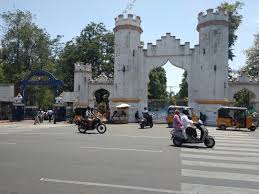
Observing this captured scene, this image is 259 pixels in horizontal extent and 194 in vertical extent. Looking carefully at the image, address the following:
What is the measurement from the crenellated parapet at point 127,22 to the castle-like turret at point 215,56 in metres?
7.55

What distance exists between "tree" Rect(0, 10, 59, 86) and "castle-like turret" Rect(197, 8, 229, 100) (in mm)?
30239

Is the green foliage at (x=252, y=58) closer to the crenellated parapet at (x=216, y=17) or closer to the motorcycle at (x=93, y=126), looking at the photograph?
the crenellated parapet at (x=216, y=17)

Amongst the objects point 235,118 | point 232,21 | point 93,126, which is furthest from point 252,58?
point 93,126

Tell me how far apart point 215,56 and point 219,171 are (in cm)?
3100

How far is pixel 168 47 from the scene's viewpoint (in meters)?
41.1

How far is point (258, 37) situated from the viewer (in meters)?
58.7

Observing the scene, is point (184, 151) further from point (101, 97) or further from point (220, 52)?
point (101, 97)

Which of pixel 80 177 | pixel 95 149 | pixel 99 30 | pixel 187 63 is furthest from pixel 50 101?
pixel 80 177

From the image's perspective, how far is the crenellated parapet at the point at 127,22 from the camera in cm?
4191

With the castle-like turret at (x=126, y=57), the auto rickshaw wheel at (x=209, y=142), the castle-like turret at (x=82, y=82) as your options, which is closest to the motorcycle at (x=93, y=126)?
the auto rickshaw wheel at (x=209, y=142)

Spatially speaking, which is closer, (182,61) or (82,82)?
(182,61)

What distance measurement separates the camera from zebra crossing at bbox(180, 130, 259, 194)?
7.83 metres

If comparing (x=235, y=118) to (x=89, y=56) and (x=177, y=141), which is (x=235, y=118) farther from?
(x=89, y=56)

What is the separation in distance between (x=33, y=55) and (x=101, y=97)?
13225 millimetres
